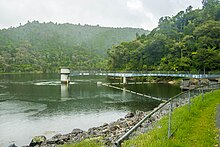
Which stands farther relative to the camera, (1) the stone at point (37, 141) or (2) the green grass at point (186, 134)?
(1) the stone at point (37, 141)

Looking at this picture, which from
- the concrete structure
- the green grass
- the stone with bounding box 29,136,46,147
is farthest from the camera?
the concrete structure

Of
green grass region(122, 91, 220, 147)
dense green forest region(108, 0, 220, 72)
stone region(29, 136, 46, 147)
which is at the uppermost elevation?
dense green forest region(108, 0, 220, 72)

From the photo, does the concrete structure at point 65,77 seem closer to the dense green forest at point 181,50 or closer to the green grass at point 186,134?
the dense green forest at point 181,50

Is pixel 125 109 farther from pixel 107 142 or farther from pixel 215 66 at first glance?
pixel 215 66

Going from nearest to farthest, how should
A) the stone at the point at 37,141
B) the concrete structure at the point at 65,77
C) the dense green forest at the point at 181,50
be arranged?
the stone at the point at 37,141 < the dense green forest at the point at 181,50 < the concrete structure at the point at 65,77

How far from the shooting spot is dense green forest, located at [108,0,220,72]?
57.9 meters

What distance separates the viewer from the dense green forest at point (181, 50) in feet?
190

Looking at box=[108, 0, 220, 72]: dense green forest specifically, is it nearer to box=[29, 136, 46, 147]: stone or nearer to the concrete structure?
the concrete structure

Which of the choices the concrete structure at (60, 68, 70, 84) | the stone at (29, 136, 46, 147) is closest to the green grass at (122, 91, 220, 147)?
the stone at (29, 136, 46, 147)

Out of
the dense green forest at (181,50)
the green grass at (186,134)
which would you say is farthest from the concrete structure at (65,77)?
the green grass at (186,134)

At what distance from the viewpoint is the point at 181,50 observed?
67.8 m

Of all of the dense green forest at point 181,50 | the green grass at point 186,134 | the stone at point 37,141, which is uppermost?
the dense green forest at point 181,50

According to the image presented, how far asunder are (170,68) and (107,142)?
5655 cm

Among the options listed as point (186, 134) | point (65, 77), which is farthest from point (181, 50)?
point (186, 134)
